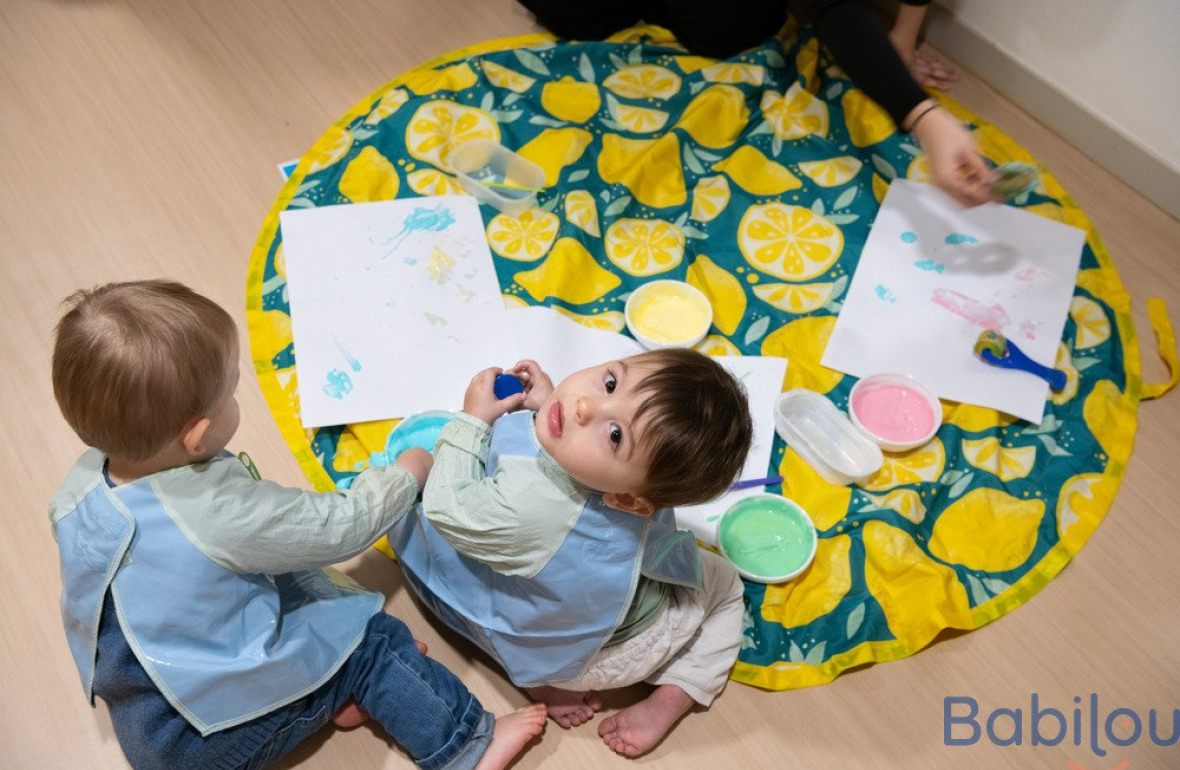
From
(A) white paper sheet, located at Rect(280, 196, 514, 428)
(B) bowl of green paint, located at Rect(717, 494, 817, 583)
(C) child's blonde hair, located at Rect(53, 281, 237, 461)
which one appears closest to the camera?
(C) child's blonde hair, located at Rect(53, 281, 237, 461)

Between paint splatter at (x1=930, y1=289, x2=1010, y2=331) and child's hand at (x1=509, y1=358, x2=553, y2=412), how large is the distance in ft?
2.09

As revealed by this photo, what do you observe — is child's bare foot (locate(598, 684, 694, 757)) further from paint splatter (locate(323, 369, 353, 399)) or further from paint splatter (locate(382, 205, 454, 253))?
paint splatter (locate(382, 205, 454, 253))

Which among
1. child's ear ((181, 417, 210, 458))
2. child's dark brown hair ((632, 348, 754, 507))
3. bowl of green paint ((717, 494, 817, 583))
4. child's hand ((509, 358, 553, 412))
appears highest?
child's ear ((181, 417, 210, 458))

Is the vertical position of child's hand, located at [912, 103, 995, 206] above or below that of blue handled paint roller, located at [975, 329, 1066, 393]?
above

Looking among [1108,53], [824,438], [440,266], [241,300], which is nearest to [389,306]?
[440,266]

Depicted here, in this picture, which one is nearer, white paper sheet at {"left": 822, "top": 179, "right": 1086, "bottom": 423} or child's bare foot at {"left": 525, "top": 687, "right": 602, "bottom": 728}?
child's bare foot at {"left": 525, "top": 687, "right": 602, "bottom": 728}

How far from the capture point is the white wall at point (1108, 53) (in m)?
1.49

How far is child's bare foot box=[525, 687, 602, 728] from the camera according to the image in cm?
116

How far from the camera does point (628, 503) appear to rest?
980 mm

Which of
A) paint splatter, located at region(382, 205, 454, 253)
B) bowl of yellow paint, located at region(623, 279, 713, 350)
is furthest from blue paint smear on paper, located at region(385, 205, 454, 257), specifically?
bowl of yellow paint, located at region(623, 279, 713, 350)

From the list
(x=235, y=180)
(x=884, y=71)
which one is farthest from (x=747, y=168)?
(x=235, y=180)

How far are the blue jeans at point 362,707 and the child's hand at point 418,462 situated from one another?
170mm

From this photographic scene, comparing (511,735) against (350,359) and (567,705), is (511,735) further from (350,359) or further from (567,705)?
(350,359)

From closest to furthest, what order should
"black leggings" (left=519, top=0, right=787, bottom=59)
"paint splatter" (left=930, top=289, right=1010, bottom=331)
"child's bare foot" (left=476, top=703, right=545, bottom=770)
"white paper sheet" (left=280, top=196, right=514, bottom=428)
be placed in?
"child's bare foot" (left=476, top=703, right=545, bottom=770) < "white paper sheet" (left=280, top=196, right=514, bottom=428) < "paint splatter" (left=930, top=289, right=1010, bottom=331) < "black leggings" (left=519, top=0, right=787, bottom=59)
